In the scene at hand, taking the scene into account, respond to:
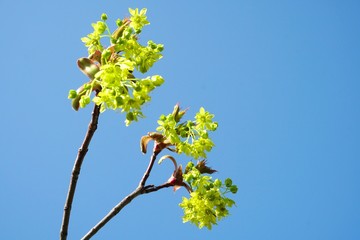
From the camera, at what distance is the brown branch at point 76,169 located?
2070 mm

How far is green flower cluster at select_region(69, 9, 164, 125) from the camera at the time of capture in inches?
78.4

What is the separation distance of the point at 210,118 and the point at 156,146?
39cm

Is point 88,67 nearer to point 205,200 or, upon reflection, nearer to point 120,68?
point 120,68

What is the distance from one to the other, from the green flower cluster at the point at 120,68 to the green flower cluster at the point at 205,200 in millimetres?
627

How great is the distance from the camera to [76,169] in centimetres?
211

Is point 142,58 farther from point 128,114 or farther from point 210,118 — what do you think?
point 210,118

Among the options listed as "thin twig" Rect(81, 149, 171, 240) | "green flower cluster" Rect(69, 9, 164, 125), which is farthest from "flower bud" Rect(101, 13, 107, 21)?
"thin twig" Rect(81, 149, 171, 240)

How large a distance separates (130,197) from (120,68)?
74cm

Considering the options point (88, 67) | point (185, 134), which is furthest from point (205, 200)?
point (88, 67)

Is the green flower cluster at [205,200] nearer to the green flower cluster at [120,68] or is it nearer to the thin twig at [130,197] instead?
the thin twig at [130,197]

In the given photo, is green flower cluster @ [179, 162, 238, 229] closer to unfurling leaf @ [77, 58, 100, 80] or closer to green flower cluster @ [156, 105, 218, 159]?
green flower cluster @ [156, 105, 218, 159]

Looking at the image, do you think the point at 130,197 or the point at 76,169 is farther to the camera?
the point at 130,197

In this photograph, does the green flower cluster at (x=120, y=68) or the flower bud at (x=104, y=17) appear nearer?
the green flower cluster at (x=120, y=68)

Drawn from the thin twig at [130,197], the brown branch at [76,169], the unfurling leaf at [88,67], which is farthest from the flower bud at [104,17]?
the thin twig at [130,197]
